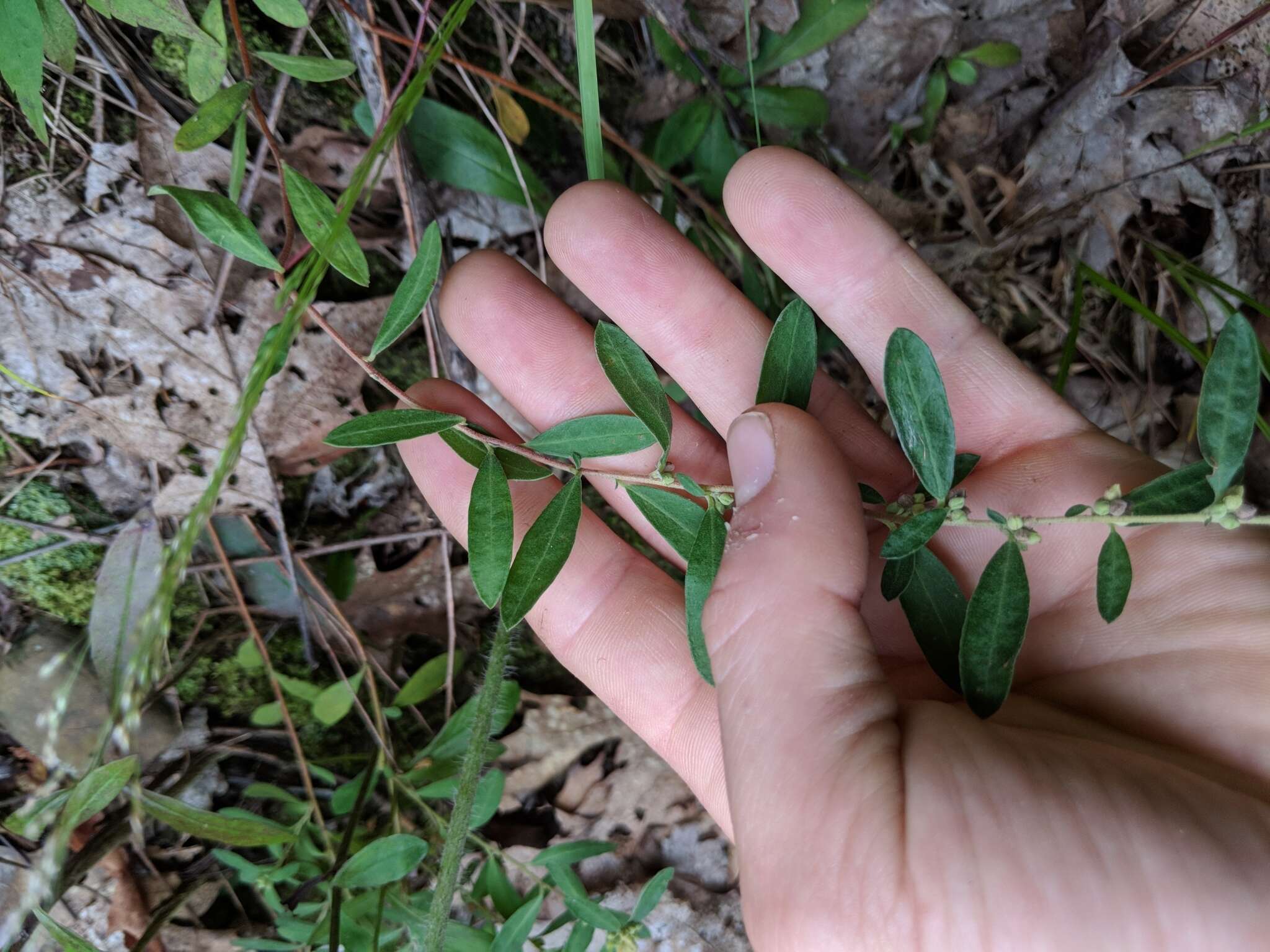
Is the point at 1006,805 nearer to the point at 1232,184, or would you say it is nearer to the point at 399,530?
the point at 399,530

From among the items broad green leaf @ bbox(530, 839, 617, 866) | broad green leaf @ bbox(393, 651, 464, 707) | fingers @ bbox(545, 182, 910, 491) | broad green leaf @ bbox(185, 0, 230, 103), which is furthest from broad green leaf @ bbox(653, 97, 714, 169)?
broad green leaf @ bbox(530, 839, 617, 866)

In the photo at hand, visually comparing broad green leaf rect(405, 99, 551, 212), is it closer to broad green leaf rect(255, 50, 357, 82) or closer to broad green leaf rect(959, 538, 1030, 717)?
broad green leaf rect(255, 50, 357, 82)

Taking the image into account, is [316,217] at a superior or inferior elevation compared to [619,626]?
superior

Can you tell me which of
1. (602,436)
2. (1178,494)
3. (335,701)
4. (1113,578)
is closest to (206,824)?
(335,701)

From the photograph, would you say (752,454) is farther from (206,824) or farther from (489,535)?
(206,824)

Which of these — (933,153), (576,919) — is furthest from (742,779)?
(933,153)

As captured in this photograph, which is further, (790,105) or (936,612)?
(790,105)

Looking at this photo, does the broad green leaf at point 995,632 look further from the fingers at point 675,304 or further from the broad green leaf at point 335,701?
the broad green leaf at point 335,701

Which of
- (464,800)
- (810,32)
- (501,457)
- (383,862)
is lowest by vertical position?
(383,862)
